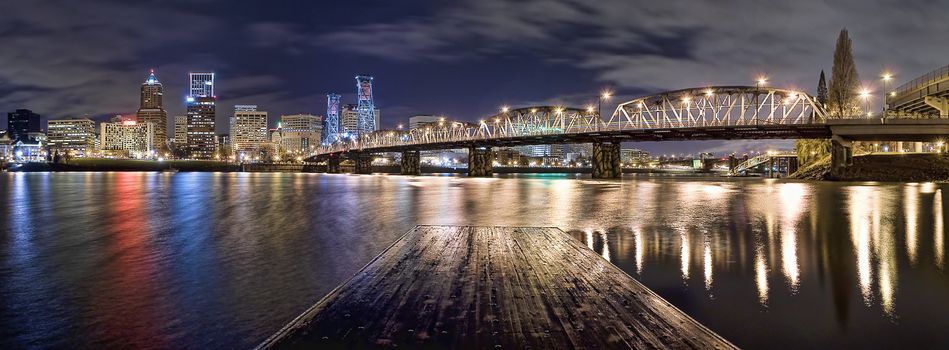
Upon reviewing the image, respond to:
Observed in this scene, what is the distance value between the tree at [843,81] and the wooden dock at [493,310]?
108741 mm

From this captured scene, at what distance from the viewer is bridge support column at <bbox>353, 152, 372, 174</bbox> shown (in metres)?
189

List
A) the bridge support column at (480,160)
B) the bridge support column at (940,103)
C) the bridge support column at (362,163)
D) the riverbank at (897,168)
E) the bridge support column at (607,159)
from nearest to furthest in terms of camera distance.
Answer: the riverbank at (897,168) < the bridge support column at (940,103) < the bridge support column at (607,159) < the bridge support column at (480,160) < the bridge support column at (362,163)

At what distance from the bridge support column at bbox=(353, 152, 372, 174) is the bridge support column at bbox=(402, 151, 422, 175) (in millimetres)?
26501

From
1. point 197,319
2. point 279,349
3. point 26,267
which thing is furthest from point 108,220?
point 279,349

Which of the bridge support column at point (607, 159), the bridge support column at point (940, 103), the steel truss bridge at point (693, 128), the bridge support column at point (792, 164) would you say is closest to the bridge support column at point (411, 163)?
the steel truss bridge at point (693, 128)

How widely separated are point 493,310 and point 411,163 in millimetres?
157331

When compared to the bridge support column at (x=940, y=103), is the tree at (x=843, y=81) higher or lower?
higher

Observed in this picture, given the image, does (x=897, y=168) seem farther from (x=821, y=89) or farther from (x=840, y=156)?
(x=821, y=89)

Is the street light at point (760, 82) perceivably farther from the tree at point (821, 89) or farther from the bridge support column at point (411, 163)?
the bridge support column at point (411, 163)

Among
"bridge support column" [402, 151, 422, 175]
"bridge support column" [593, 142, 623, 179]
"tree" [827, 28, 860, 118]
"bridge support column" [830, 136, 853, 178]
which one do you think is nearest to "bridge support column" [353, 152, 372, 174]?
"bridge support column" [402, 151, 422, 175]

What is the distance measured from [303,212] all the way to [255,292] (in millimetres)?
21287

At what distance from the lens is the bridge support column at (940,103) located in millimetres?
81500

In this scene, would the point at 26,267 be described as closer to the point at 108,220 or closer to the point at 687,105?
the point at 108,220

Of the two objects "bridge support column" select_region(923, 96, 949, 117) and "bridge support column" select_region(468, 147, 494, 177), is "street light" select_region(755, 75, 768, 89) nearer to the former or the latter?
"bridge support column" select_region(923, 96, 949, 117)
